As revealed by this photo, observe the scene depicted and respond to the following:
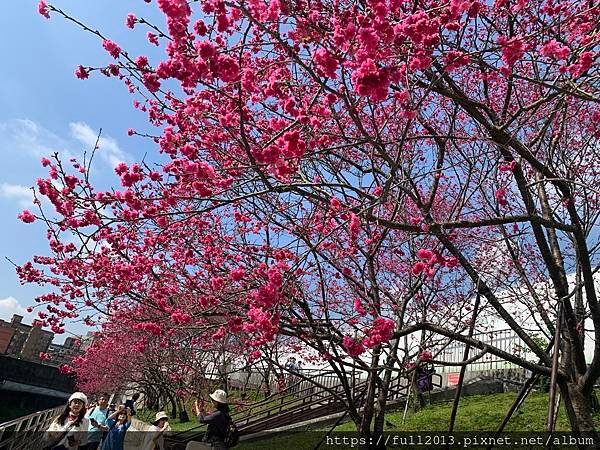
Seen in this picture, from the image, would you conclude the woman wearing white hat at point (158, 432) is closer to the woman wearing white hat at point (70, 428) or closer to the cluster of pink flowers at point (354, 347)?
the woman wearing white hat at point (70, 428)

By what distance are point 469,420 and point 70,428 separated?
732 centimetres

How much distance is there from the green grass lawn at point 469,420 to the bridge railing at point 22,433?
401 centimetres

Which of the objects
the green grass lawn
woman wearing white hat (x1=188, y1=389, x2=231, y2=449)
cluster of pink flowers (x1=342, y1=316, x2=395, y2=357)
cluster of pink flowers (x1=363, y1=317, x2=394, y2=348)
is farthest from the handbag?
the green grass lawn

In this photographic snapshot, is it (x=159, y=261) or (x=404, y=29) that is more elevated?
(x=404, y=29)

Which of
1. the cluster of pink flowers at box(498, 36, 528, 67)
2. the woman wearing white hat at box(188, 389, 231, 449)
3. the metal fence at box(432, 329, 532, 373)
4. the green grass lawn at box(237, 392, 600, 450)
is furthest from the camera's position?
the metal fence at box(432, 329, 532, 373)

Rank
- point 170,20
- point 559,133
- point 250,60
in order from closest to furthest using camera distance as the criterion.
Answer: point 170,20 < point 250,60 < point 559,133

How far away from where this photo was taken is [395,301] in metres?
6.91

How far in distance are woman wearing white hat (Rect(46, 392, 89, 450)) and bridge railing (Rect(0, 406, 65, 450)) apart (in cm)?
83

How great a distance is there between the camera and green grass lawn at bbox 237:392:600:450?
26.1 ft

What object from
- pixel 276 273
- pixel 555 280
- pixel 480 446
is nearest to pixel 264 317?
pixel 276 273

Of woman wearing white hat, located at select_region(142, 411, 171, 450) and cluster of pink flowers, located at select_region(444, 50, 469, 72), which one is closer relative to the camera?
cluster of pink flowers, located at select_region(444, 50, 469, 72)

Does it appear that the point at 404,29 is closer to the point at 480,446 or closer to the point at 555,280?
the point at 555,280

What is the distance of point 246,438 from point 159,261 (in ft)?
18.3

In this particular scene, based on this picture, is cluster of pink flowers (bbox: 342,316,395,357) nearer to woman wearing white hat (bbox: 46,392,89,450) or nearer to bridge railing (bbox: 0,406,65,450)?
woman wearing white hat (bbox: 46,392,89,450)
